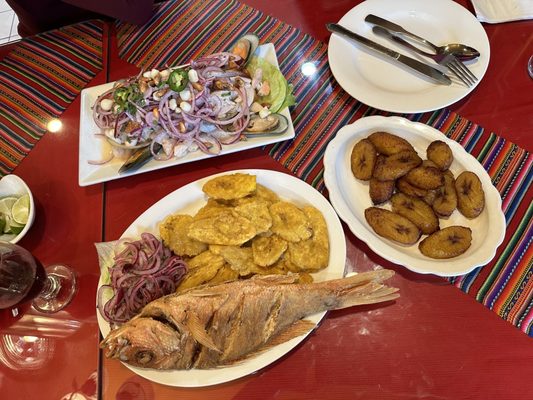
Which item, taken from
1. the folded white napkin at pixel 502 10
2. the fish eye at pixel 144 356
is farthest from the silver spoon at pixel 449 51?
the fish eye at pixel 144 356

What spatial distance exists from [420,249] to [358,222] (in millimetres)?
225

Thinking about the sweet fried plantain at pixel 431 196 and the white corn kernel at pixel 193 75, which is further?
the white corn kernel at pixel 193 75

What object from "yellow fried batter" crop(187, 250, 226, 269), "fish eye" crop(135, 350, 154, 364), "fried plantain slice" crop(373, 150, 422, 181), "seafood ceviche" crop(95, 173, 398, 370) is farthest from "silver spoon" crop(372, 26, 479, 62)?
"fish eye" crop(135, 350, 154, 364)

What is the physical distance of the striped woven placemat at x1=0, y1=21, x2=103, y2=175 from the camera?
208cm

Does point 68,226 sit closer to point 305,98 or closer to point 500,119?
point 305,98

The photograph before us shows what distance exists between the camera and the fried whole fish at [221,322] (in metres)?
1.38

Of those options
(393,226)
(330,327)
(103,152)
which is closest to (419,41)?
(393,226)

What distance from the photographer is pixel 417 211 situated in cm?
159

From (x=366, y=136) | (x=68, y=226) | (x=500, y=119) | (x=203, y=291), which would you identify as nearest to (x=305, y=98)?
(x=366, y=136)

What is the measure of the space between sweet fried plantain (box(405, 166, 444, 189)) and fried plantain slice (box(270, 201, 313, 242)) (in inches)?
16.2

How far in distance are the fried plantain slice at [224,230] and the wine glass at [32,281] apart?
0.57 m

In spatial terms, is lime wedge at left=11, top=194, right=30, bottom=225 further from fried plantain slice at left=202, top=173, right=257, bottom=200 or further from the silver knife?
the silver knife

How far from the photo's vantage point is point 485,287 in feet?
4.98

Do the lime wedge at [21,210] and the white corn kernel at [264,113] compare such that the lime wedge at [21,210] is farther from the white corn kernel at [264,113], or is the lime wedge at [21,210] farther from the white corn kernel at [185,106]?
the white corn kernel at [264,113]
